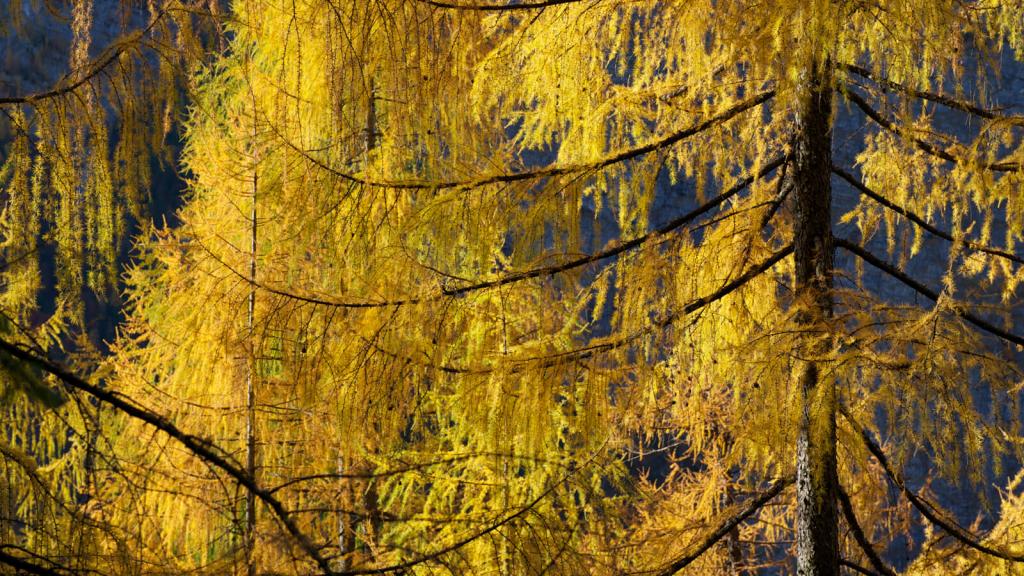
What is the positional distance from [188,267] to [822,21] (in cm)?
397

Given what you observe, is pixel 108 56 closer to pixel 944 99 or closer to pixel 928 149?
pixel 944 99

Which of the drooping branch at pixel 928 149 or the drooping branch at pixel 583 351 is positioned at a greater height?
the drooping branch at pixel 928 149

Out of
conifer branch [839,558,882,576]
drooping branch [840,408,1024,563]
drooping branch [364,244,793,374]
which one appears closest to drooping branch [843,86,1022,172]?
drooping branch [364,244,793,374]

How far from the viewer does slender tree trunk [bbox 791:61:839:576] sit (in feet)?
9.73

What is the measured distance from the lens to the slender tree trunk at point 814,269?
9.73ft

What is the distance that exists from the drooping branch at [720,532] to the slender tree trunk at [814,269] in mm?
146

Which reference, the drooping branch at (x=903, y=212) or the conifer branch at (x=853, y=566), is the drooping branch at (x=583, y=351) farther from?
the conifer branch at (x=853, y=566)

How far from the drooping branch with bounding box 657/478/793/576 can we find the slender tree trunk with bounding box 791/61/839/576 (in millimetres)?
146

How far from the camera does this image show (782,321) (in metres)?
2.87

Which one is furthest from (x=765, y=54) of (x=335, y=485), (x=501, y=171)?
(x=335, y=485)

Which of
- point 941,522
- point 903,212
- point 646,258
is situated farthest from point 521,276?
point 941,522

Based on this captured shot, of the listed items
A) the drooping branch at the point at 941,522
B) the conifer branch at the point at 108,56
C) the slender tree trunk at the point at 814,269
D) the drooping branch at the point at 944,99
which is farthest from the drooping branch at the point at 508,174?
the drooping branch at the point at 941,522

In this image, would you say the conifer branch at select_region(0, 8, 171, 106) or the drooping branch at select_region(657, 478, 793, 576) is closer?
the conifer branch at select_region(0, 8, 171, 106)

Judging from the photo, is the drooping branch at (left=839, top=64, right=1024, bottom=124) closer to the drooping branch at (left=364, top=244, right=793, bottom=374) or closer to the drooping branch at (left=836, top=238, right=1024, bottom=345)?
the drooping branch at (left=836, top=238, right=1024, bottom=345)
